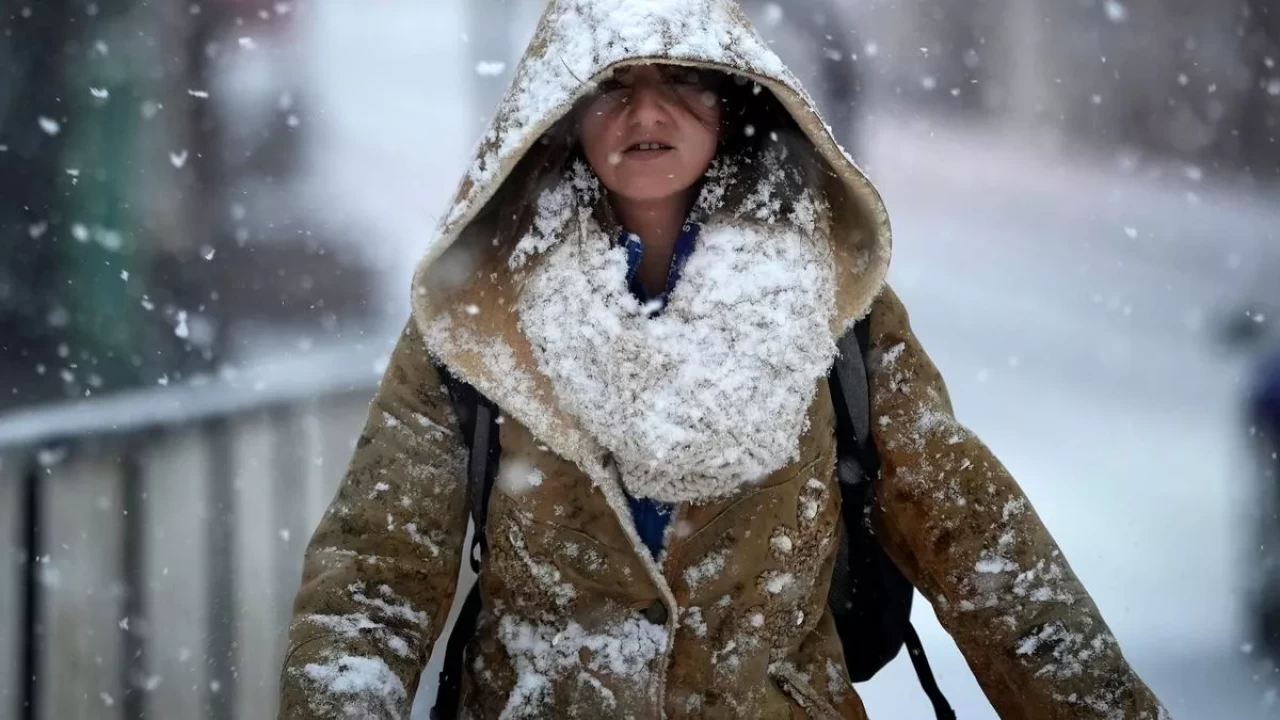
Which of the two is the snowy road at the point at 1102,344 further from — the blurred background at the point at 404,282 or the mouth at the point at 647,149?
the mouth at the point at 647,149

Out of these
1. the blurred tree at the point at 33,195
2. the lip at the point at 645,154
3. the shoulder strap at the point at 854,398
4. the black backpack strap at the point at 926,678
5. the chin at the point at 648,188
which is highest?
the blurred tree at the point at 33,195

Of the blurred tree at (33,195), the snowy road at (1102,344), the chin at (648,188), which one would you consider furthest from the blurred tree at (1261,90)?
the blurred tree at (33,195)

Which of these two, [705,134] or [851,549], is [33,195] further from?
[851,549]

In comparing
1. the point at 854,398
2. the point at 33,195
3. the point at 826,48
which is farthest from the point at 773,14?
the point at 33,195

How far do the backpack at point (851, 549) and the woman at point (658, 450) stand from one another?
0.02 meters

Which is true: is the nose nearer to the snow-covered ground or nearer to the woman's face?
the woman's face

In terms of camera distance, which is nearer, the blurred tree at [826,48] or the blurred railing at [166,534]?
the blurred railing at [166,534]

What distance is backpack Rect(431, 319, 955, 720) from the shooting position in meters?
1.31

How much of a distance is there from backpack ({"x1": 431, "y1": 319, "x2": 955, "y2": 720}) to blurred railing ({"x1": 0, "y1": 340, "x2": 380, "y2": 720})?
1.13 m

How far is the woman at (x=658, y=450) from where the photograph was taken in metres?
1.19

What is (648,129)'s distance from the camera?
4.21 feet

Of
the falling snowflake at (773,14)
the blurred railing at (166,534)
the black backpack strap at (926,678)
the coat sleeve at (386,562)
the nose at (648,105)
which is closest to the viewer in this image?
the coat sleeve at (386,562)

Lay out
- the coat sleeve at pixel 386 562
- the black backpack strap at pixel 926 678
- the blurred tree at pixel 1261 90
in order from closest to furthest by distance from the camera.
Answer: the coat sleeve at pixel 386 562 → the black backpack strap at pixel 926 678 → the blurred tree at pixel 1261 90

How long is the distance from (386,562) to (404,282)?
1.42 meters
